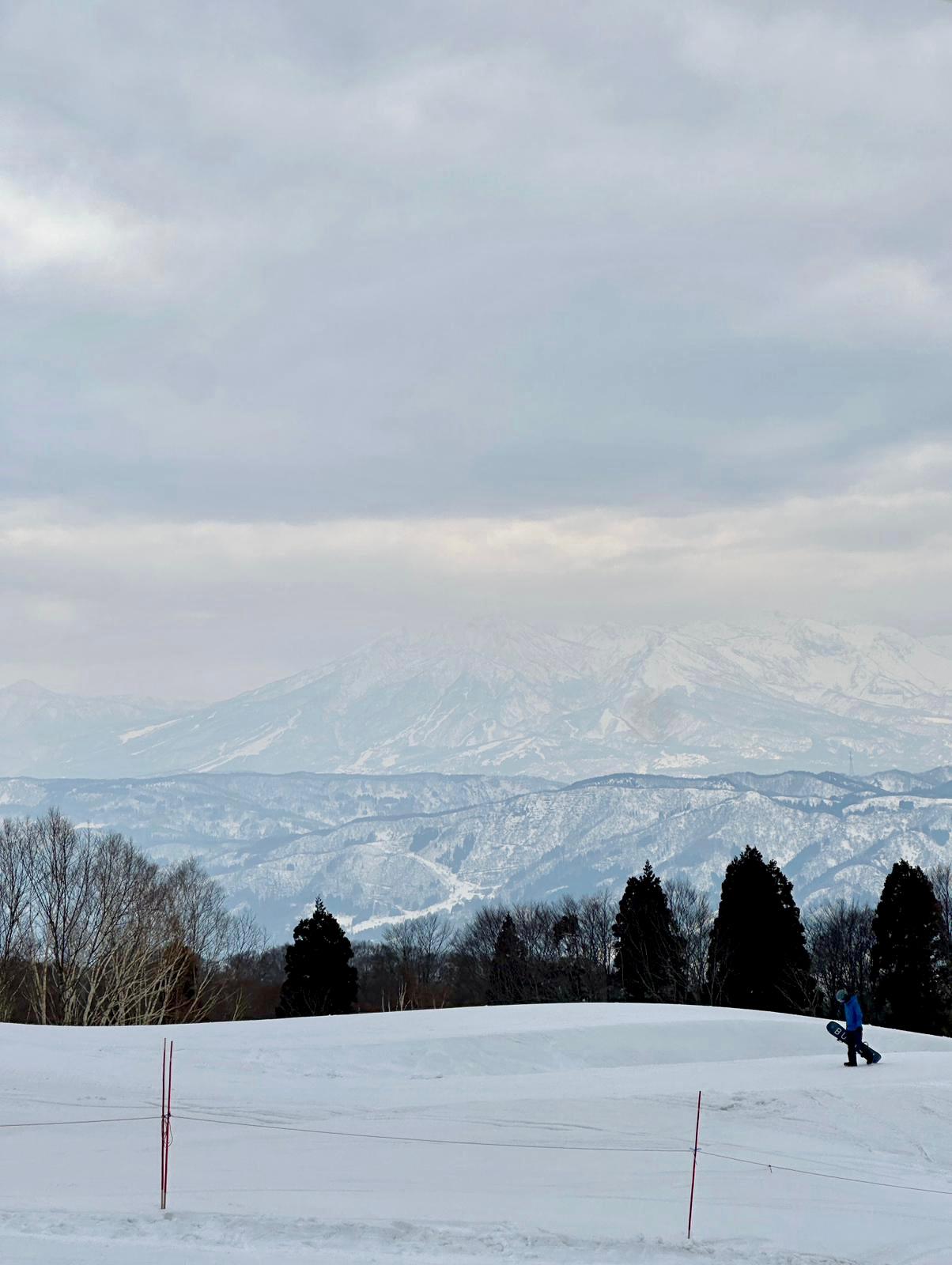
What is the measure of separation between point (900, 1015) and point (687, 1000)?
Answer: 10.3 meters

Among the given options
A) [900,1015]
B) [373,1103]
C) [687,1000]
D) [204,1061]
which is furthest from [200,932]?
[373,1103]

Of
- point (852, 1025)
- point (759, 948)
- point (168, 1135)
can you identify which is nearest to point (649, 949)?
point (759, 948)

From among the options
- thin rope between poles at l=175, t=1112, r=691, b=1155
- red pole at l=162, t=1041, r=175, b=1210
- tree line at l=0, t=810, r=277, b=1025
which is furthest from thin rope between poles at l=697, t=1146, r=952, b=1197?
tree line at l=0, t=810, r=277, b=1025

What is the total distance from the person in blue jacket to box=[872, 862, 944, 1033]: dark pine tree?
30.0 meters

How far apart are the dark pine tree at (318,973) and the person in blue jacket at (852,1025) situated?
33.8m

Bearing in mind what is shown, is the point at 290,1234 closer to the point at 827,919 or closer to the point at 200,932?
the point at 200,932

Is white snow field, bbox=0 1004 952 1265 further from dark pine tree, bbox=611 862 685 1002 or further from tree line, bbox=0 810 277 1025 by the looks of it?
dark pine tree, bbox=611 862 685 1002

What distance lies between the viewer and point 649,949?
60.8 m

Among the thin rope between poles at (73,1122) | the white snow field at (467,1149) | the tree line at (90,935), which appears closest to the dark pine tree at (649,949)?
the tree line at (90,935)

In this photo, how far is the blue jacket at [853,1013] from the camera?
936 inches

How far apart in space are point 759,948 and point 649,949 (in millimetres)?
7755

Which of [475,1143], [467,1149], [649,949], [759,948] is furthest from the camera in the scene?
[649,949]

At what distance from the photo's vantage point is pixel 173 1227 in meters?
13.8

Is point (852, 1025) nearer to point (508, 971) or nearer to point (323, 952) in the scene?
point (323, 952)
